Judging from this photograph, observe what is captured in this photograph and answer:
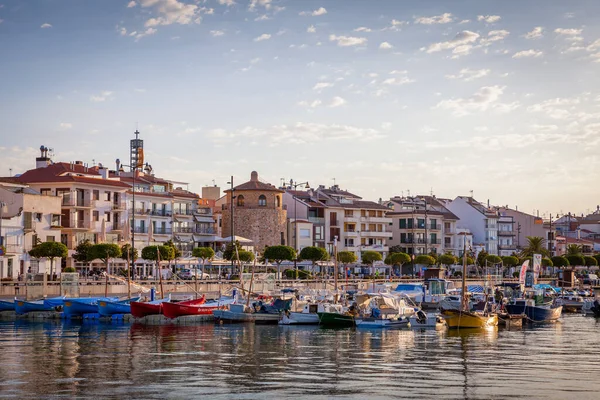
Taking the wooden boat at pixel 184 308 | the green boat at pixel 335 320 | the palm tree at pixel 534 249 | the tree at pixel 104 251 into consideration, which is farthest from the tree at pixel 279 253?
the palm tree at pixel 534 249

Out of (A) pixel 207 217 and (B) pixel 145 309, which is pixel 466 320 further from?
(A) pixel 207 217

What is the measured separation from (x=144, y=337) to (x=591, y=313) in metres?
46.1

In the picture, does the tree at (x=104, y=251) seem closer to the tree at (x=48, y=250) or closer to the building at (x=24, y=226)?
the tree at (x=48, y=250)

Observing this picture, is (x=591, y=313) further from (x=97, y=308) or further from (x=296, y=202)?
(x=296, y=202)

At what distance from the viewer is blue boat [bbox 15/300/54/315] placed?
2586 inches

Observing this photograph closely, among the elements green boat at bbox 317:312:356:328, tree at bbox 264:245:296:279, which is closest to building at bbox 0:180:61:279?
tree at bbox 264:245:296:279

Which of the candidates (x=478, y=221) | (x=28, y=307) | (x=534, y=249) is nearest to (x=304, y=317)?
(x=28, y=307)

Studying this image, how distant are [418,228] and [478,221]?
18571 mm

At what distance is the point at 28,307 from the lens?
65.9 m

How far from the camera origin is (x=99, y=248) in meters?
85.2

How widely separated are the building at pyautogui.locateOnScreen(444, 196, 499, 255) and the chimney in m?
Answer: 72.5

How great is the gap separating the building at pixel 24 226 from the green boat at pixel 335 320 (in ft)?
116

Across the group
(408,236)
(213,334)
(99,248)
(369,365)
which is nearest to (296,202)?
(408,236)

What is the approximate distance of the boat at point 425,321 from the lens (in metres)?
58.3
